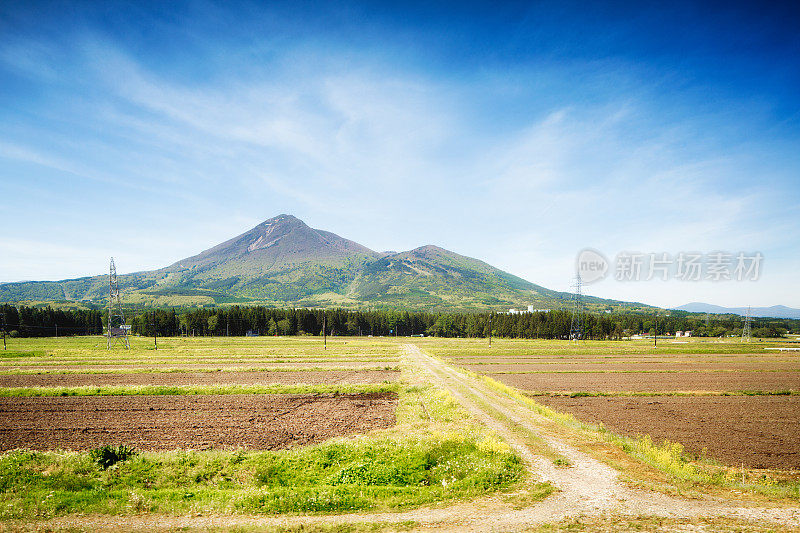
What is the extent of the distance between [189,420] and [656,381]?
162ft

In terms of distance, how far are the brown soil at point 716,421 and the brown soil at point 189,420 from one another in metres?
16.0

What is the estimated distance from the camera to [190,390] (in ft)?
105

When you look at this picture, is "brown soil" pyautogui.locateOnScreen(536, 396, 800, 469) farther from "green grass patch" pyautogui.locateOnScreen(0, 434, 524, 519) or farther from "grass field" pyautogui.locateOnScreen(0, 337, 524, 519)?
"green grass patch" pyautogui.locateOnScreen(0, 434, 524, 519)

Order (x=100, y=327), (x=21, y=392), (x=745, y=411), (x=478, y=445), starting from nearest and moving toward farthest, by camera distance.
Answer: (x=478, y=445)
(x=745, y=411)
(x=21, y=392)
(x=100, y=327)

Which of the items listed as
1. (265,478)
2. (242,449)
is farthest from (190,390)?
(265,478)

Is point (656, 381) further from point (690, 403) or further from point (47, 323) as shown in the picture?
point (47, 323)

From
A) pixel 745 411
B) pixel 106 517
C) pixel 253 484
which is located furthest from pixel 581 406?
pixel 106 517

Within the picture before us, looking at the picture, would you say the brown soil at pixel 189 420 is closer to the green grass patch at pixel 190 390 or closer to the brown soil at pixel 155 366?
the green grass patch at pixel 190 390

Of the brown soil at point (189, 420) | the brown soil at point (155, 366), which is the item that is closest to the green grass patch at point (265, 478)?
the brown soil at point (189, 420)

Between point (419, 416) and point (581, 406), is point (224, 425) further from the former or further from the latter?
point (581, 406)

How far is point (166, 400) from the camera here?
28.8 meters

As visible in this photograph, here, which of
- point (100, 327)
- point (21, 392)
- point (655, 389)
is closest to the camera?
point (21, 392)

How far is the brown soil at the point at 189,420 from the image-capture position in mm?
18812

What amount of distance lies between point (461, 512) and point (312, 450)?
811 centimetres
